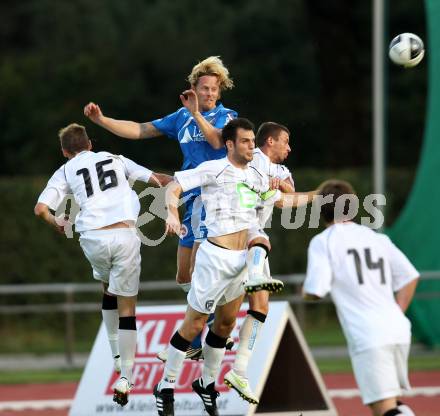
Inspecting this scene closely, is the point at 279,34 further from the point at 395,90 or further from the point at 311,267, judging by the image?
the point at 311,267

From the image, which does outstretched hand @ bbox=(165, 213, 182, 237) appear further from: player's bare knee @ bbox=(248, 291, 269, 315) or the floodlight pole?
the floodlight pole

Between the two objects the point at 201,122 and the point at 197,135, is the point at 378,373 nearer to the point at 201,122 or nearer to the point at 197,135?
the point at 201,122

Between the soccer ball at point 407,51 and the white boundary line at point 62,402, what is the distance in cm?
382

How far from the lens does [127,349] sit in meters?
9.66

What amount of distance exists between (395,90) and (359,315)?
897 inches

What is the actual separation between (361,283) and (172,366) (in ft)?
8.49

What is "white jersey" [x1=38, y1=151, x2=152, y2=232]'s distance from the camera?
30.4 ft

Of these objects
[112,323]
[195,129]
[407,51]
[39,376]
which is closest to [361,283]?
[195,129]

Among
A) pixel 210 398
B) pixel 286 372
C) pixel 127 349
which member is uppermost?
pixel 127 349

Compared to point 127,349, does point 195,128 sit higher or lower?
higher

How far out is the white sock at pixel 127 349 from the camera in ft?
31.5

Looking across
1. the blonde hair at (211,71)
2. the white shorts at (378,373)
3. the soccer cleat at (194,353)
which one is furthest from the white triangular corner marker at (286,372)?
the white shorts at (378,373)

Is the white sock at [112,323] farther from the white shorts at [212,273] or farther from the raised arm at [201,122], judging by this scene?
the raised arm at [201,122]

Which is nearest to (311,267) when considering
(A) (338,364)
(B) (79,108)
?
(A) (338,364)
